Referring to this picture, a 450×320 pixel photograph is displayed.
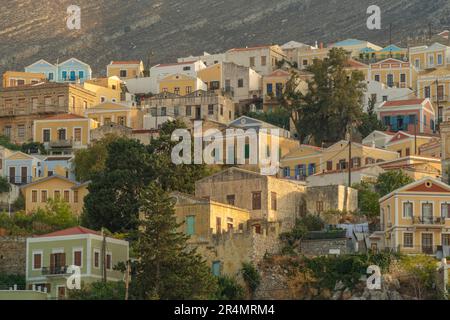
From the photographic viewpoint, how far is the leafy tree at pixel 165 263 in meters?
72.1

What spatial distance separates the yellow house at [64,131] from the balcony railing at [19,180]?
752 cm

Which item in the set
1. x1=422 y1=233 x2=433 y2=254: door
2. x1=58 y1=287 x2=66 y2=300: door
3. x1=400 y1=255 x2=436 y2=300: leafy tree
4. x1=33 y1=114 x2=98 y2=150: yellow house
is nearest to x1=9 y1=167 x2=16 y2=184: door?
x1=33 y1=114 x2=98 y2=150: yellow house

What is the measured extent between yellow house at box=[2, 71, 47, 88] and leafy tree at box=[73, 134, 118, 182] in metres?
23.9

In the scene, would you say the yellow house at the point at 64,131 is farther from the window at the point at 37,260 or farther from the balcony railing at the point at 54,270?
the balcony railing at the point at 54,270

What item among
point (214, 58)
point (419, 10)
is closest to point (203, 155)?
point (214, 58)

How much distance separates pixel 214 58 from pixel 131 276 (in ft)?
208

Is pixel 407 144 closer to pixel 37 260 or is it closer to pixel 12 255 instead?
pixel 12 255

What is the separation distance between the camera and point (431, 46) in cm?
13612

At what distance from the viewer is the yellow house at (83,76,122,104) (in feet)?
414

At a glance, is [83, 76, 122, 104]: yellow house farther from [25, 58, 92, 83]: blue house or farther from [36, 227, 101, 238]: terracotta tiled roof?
[36, 227, 101, 238]: terracotta tiled roof

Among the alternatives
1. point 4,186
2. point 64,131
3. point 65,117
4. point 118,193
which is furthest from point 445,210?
point 65,117

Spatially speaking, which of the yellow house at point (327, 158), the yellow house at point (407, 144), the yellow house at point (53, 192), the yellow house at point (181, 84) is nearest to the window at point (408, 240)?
the yellow house at point (327, 158)

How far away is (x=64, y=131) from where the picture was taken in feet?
375
